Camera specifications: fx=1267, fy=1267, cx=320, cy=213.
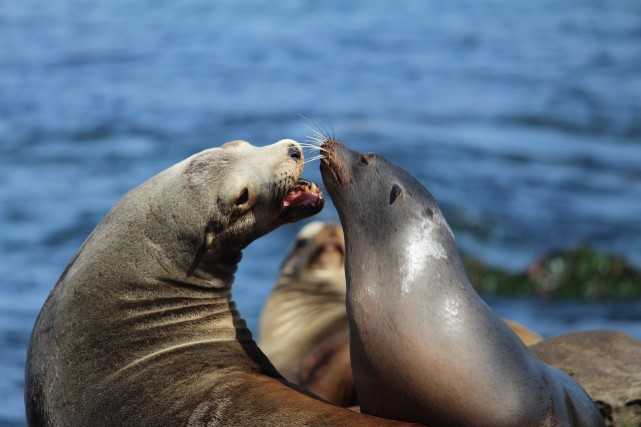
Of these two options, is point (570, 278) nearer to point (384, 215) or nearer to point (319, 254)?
point (319, 254)

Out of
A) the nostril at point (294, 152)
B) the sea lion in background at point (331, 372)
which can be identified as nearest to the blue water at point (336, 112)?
the sea lion in background at point (331, 372)

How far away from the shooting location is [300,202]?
577 centimetres

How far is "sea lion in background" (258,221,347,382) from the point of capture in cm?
806

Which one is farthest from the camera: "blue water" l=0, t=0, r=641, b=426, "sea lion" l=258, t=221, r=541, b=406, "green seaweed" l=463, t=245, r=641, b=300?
"blue water" l=0, t=0, r=641, b=426

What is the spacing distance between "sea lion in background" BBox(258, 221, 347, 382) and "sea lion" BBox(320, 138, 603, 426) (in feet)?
9.17

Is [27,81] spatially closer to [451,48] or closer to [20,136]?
[20,136]

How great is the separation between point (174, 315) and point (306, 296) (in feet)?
10.1

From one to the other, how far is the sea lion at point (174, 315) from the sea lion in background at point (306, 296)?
235 centimetres

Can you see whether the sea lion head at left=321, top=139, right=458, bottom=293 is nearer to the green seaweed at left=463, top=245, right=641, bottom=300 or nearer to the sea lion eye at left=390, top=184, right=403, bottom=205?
the sea lion eye at left=390, top=184, right=403, bottom=205

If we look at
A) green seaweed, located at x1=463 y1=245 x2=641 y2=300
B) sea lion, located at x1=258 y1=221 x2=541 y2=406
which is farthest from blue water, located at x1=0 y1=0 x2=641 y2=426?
sea lion, located at x1=258 y1=221 x2=541 y2=406

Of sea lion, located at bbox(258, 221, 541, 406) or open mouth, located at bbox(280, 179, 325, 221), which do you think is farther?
sea lion, located at bbox(258, 221, 541, 406)

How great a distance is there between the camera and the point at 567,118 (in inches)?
724

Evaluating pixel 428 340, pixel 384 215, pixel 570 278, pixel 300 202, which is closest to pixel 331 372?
pixel 300 202

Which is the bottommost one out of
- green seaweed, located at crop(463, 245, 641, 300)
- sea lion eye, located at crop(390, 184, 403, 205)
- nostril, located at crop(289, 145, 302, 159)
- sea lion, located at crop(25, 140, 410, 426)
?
green seaweed, located at crop(463, 245, 641, 300)
